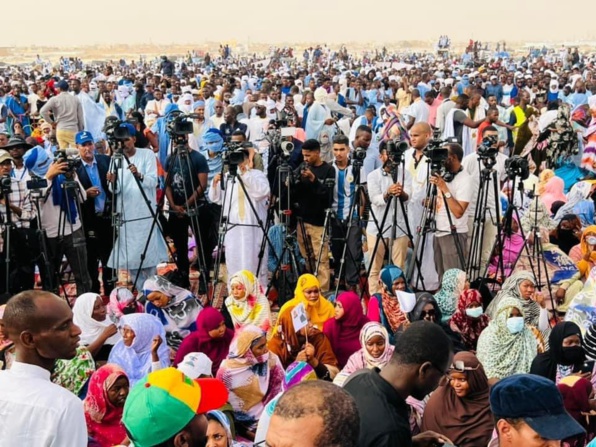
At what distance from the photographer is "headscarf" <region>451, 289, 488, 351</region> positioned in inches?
177

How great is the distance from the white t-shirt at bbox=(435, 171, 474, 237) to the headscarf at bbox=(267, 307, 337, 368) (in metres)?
1.50

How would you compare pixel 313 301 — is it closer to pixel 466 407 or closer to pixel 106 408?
pixel 466 407

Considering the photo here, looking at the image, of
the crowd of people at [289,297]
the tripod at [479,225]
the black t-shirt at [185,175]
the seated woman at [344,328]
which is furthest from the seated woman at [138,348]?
the tripod at [479,225]

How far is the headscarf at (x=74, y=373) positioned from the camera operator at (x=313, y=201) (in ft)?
7.25

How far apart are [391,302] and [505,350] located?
846 millimetres

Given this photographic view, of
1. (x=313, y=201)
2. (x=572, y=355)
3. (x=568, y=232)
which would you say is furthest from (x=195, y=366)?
(x=568, y=232)

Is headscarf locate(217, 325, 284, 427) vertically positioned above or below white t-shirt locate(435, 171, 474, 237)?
below

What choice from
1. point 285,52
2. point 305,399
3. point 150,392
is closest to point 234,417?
point 150,392

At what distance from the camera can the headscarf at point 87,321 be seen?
428cm

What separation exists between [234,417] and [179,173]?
8.00 feet

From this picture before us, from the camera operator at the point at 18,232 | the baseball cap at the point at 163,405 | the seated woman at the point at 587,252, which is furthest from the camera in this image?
the seated woman at the point at 587,252

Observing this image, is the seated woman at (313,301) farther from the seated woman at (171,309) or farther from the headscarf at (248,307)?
the seated woman at (171,309)

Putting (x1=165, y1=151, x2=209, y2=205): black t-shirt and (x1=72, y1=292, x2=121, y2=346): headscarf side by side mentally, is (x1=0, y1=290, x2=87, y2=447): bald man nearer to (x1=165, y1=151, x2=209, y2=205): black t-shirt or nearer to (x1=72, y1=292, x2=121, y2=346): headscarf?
(x1=72, y1=292, x2=121, y2=346): headscarf

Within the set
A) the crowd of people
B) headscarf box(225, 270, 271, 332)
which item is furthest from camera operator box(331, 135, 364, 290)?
headscarf box(225, 270, 271, 332)
